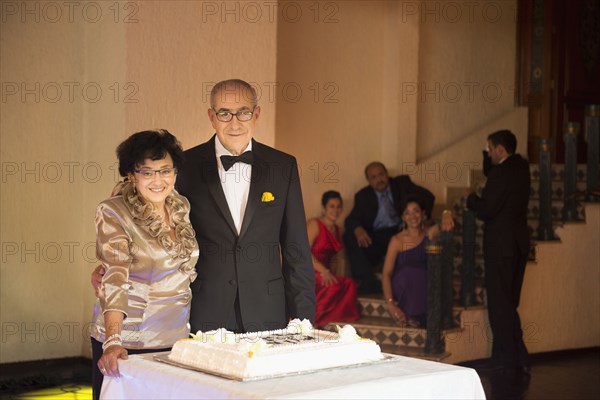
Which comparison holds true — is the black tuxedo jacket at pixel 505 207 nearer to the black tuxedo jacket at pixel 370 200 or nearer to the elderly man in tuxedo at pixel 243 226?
the black tuxedo jacket at pixel 370 200

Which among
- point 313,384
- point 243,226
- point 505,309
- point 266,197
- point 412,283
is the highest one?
point 266,197

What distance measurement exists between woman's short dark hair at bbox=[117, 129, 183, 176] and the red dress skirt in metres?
4.32

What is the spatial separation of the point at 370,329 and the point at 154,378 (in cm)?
473

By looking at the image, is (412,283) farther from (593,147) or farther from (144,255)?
(144,255)

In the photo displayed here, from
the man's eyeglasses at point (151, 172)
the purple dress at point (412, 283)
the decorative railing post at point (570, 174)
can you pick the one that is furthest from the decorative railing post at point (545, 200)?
the man's eyeglasses at point (151, 172)

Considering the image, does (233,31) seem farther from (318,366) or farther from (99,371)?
(318,366)

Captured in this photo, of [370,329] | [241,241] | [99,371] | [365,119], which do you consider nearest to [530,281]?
[370,329]

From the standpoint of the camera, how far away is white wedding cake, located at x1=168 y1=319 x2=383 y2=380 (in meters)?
2.55

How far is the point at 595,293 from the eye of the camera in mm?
8125

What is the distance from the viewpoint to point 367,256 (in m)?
8.01

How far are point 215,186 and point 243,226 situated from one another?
0.60 ft

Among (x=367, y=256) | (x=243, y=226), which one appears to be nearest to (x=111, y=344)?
(x=243, y=226)

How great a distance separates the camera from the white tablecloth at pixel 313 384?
7.96 ft

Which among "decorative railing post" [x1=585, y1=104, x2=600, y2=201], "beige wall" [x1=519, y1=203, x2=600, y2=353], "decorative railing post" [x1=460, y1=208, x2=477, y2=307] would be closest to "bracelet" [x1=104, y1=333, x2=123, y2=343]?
"decorative railing post" [x1=460, y1=208, x2=477, y2=307]
